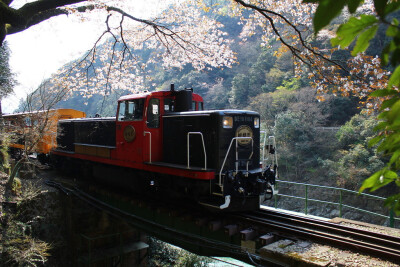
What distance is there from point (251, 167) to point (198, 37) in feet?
19.9

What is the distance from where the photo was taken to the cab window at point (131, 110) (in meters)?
8.55

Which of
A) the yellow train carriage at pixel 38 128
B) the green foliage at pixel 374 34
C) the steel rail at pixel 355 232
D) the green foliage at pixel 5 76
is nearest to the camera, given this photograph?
the green foliage at pixel 374 34

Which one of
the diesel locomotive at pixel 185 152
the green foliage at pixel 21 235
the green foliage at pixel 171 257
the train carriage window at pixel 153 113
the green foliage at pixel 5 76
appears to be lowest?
the green foliage at pixel 171 257

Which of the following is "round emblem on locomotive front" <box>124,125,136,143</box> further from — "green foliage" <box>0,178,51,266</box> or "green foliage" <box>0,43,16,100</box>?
"green foliage" <box>0,43,16,100</box>

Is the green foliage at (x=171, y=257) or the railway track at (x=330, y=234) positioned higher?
the railway track at (x=330, y=234)

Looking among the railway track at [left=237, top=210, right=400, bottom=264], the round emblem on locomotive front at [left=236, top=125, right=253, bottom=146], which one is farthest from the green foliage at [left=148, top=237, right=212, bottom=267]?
the round emblem on locomotive front at [left=236, top=125, right=253, bottom=146]

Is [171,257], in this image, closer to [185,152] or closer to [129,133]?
[129,133]

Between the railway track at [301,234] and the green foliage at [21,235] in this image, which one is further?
the green foliage at [21,235]

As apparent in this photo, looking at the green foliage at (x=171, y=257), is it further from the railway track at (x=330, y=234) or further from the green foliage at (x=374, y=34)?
the green foliage at (x=374, y=34)

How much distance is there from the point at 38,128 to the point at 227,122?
8.56 meters

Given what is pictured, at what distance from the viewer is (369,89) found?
18.6 ft

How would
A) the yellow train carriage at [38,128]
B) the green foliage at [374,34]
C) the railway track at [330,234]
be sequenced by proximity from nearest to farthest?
the green foliage at [374,34], the railway track at [330,234], the yellow train carriage at [38,128]

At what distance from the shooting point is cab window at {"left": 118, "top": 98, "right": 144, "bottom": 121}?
28.0ft

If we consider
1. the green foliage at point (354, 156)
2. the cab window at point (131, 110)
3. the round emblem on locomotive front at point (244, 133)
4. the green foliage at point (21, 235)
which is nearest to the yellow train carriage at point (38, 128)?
the green foliage at point (21, 235)
